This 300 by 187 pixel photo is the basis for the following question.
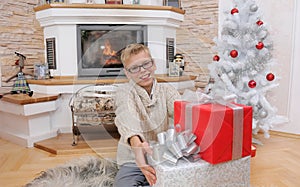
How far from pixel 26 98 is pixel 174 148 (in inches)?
58.4

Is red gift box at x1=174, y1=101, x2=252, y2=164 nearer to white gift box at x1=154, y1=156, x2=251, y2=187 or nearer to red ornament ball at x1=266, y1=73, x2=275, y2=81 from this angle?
white gift box at x1=154, y1=156, x2=251, y2=187

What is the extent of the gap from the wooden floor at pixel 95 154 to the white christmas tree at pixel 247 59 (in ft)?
0.90

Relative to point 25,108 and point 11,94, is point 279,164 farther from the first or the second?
point 11,94

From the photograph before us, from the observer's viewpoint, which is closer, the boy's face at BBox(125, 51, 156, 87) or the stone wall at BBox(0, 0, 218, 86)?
the boy's face at BBox(125, 51, 156, 87)

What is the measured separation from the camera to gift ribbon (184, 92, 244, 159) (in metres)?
0.82

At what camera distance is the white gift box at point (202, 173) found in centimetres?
82

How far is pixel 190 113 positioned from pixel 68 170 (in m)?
0.90

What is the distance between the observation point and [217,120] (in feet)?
2.71

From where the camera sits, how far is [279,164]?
1.63m

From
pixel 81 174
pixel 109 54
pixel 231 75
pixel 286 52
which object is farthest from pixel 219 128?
pixel 286 52

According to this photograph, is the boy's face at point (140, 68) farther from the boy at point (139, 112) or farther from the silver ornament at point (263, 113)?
the silver ornament at point (263, 113)

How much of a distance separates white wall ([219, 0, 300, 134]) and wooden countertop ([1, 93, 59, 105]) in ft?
6.05

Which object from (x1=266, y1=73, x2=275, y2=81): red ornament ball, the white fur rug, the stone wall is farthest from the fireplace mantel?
the white fur rug

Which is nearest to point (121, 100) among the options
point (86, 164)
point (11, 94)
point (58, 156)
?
point (86, 164)
